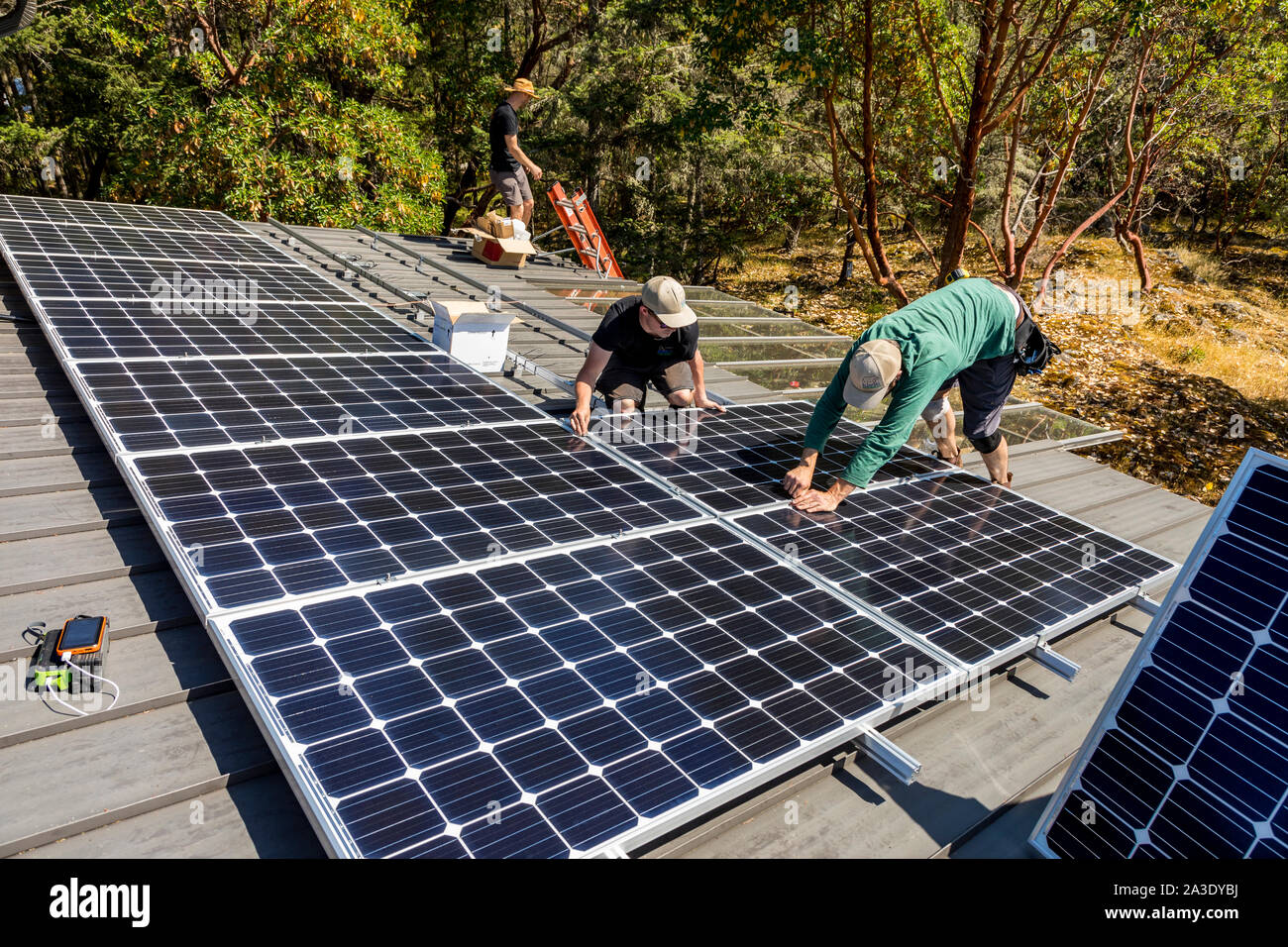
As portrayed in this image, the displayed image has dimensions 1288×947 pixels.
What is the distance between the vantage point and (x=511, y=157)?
14.5 meters

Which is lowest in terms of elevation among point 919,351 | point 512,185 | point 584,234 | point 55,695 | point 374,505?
point 55,695

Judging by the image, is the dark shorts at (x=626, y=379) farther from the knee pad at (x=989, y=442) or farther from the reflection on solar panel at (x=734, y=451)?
the knee pad at (x=989, y=442)

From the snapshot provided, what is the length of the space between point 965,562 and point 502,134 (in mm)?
12244

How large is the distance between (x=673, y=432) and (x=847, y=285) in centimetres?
3242

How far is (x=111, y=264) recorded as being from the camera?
358 inches

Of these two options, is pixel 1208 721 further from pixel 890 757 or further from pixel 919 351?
pixel 919 351

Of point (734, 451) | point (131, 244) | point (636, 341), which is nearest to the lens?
point (734, 451)

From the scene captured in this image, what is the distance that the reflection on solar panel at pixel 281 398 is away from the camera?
210 inches

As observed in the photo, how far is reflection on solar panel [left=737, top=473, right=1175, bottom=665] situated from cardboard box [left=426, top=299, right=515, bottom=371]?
3968 millimetres

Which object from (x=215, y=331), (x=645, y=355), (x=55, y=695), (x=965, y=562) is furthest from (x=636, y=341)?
(x=55, y=695)

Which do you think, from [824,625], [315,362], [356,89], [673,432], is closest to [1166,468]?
[673,432]

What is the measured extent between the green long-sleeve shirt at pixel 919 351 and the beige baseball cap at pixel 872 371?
0.15m

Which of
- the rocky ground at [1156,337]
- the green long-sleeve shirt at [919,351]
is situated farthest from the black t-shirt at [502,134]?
the rocky ground at [1156,337]

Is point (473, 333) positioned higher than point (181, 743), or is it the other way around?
point (473, 333)
